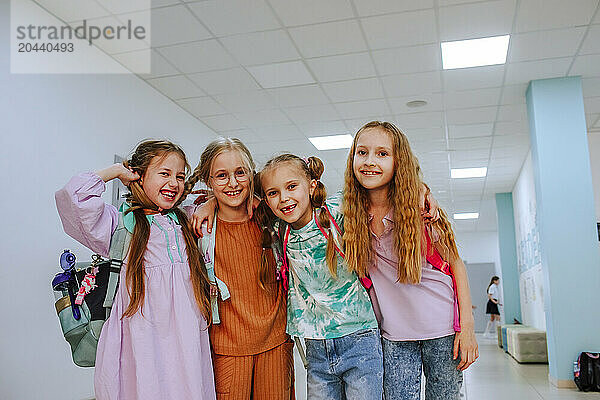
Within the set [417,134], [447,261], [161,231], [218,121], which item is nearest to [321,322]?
[447,261]

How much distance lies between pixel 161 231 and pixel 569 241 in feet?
15.2

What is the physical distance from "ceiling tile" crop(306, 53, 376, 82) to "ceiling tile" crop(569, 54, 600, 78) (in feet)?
6.47

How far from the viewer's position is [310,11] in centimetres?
417

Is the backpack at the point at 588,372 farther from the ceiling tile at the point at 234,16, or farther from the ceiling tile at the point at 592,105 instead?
the ceiling tile at the point at 234,16

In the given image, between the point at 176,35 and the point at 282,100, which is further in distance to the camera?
the point at 282,100

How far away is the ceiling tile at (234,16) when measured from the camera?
4063mm

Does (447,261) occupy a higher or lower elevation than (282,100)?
lower

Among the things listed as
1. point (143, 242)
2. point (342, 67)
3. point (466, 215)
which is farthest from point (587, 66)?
point (466, 215)

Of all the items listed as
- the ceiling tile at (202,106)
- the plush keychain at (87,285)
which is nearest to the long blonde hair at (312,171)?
the plush keychain at (87,285)

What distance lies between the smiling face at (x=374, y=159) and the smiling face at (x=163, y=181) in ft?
2.20

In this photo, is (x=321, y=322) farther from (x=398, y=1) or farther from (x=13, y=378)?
(x=398, y=1)

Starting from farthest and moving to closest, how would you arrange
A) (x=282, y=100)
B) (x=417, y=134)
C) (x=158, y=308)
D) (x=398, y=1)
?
(x=417, y=134) → (x=282, y=100) → (x=398, y=1) → (x=158, y=308)

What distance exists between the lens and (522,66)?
5285mm

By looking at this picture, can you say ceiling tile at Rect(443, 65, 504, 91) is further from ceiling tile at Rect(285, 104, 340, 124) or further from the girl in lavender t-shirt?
the girl in lavender t-shirt
